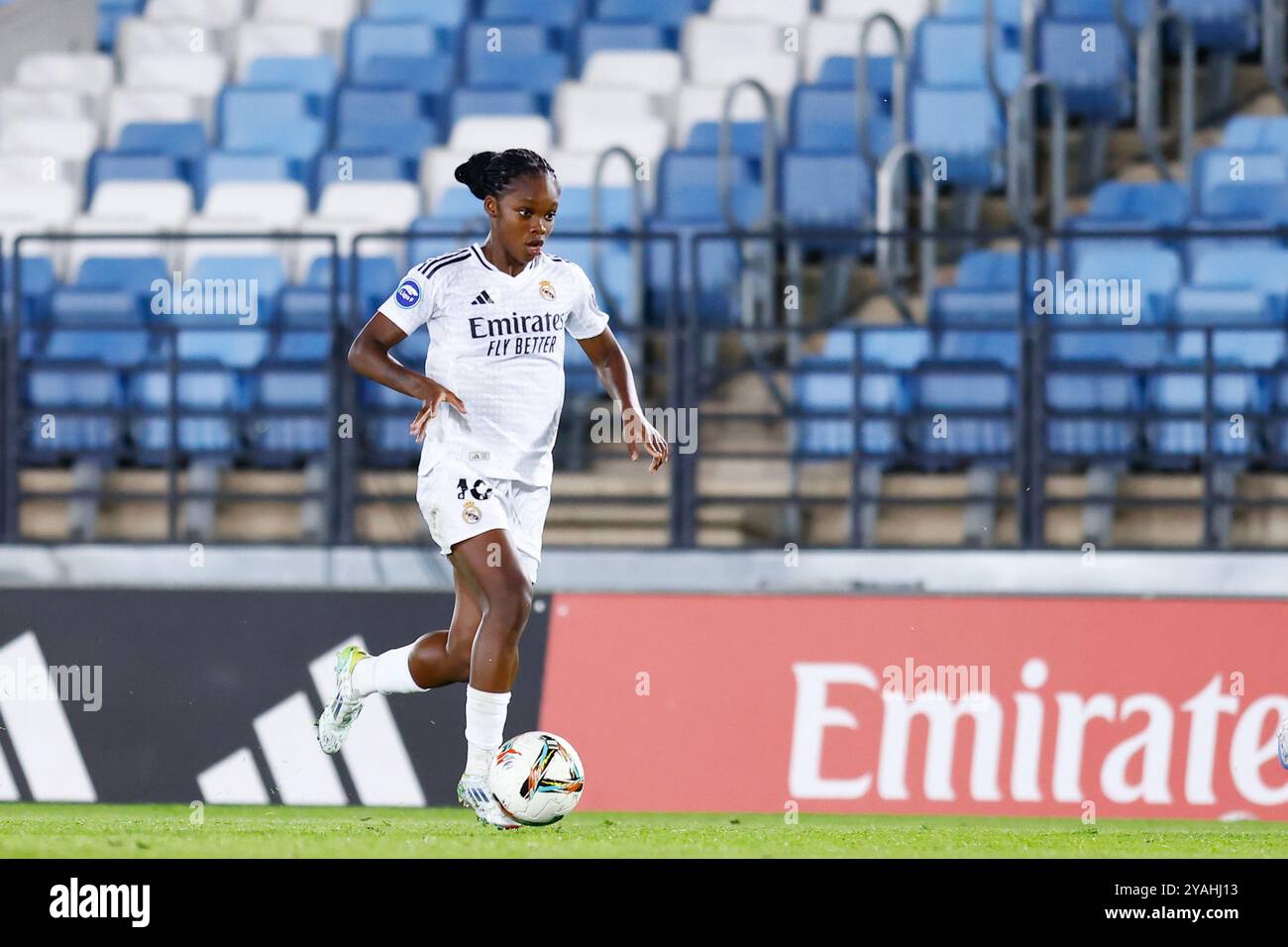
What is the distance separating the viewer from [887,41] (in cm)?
1293

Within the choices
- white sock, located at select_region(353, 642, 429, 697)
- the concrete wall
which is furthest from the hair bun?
the concrete wall

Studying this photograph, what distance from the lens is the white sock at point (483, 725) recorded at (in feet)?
21.8

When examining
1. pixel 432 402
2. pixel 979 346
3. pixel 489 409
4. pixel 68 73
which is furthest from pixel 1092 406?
pixel 68 73

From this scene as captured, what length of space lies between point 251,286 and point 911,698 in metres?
4.76

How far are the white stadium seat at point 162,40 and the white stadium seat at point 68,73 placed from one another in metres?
0.18

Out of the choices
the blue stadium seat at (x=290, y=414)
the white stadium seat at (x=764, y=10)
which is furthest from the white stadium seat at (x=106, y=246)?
the white stadium seat at (x=764, y=10)

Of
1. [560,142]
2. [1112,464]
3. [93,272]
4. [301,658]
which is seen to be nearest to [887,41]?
[560,142]

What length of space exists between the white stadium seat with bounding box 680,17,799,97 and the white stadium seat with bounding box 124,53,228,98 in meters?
3.25

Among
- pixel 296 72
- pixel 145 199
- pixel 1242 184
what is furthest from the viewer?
pixel 296 72

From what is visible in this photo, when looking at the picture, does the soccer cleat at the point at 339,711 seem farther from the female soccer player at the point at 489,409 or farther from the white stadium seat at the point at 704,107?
the white stadium seat at the point at 704,107

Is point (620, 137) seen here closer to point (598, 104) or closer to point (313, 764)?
point (598, 104)

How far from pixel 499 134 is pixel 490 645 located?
6449 millimetres

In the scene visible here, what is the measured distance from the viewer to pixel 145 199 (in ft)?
41.8

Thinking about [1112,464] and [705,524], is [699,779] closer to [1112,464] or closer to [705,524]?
[705,524]
